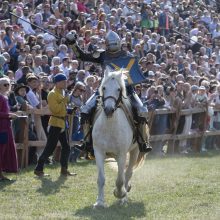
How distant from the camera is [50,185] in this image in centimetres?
1286

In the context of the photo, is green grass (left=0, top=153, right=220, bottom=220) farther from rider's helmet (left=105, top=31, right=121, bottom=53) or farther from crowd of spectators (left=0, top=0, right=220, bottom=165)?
rider's helmet (left=105, top=31, right=121, bottom=53)

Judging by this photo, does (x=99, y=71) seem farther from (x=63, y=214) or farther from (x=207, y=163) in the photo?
(x=63, y=214)

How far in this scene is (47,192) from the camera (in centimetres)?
1218

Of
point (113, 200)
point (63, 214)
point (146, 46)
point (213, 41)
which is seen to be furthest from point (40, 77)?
point (213, 41)

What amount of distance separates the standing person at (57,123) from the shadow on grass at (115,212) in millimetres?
3051

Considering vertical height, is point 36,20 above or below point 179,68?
above

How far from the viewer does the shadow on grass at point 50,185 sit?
12273 mm

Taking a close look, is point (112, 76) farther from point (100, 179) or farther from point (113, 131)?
point (100, 179)

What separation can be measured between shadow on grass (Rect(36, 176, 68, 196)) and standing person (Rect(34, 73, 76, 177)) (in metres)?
0.33

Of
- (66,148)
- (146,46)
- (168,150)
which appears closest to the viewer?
(66,148)

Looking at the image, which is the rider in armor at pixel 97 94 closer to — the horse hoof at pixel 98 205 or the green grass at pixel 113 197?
the green grass at pixel 113 197

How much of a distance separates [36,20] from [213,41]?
1053 centimetres

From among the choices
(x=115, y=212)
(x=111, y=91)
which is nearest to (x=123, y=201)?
(x=115, y=212)

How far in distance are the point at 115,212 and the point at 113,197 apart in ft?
4.11
